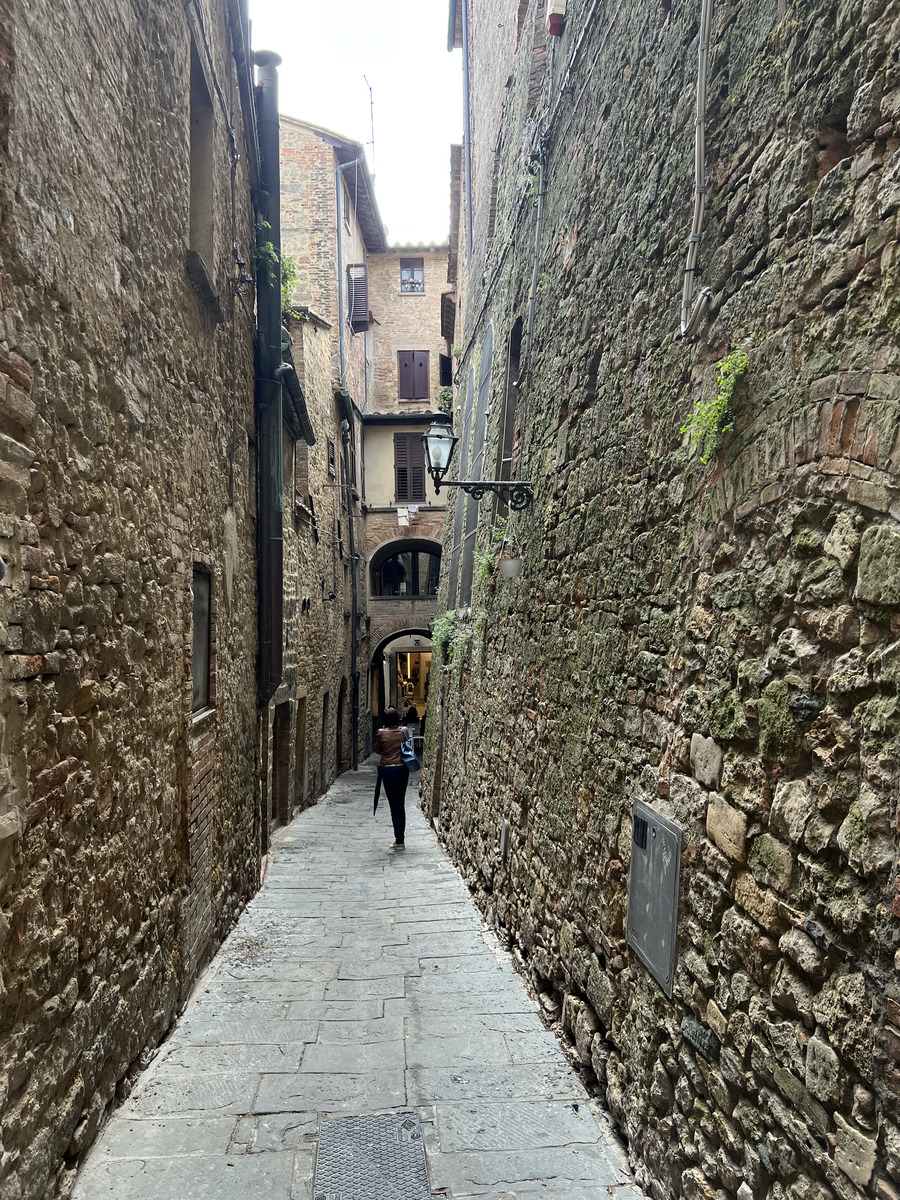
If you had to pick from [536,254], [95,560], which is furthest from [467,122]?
[95,560]

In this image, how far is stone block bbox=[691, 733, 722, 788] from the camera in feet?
7.73

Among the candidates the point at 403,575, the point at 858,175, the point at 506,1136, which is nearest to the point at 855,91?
the point at 858,175

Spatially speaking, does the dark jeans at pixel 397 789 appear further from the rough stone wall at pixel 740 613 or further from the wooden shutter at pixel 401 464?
the wooden shutter at pixel 401 464

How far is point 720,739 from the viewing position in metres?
2.33

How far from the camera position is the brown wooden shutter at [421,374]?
24266 mm

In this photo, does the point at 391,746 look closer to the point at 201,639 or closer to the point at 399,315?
the point at 201,639

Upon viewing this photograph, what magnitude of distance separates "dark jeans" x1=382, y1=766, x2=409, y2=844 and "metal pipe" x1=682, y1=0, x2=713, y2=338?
5.94m

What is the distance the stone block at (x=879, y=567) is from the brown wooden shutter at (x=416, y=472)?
66.5 feet

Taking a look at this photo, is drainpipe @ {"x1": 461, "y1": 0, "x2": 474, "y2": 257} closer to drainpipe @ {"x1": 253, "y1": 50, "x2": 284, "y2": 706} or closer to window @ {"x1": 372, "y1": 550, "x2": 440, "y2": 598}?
drainpipe @ {"x1": 253, "y1": 50, "x2": 284, "y2": 706}

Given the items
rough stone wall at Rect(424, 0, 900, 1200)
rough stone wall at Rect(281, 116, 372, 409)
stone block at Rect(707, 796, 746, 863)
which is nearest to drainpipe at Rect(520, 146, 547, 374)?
rough stone wall at Rect(424, 0, 900, 1200)

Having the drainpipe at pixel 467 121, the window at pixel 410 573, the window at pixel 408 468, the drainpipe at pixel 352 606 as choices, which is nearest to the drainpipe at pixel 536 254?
the drainpipe at pixel 467 121

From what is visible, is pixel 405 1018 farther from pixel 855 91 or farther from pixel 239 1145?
pixel 855 91

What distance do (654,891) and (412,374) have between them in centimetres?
2331

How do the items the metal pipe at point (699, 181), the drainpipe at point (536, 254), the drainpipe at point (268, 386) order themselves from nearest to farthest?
the metal pipe at point (699, 181) < the drainpipe at point (536, 254) < the drainpipe at point (268, 386)
